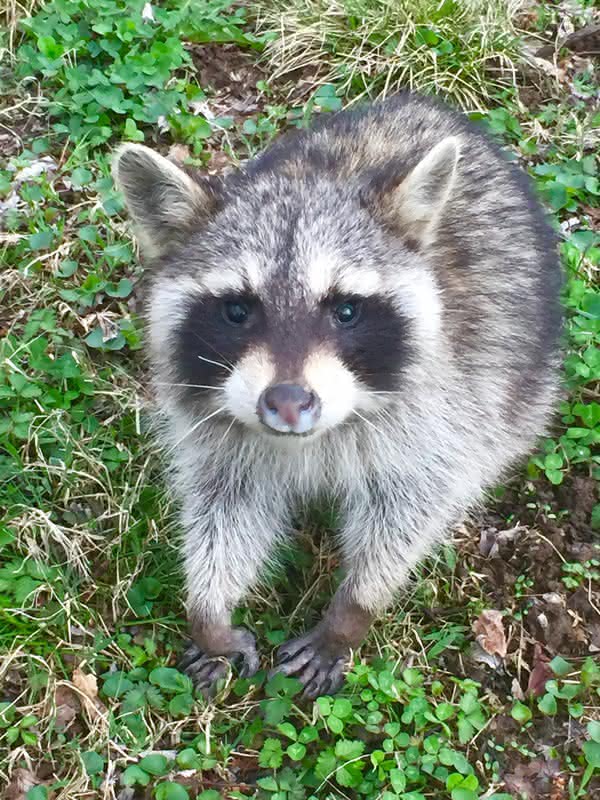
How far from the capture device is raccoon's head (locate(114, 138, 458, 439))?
2.62 metres

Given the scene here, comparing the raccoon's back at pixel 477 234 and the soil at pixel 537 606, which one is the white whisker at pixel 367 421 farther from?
the soil at pixel 537 606

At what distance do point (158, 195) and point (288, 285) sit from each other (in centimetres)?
57

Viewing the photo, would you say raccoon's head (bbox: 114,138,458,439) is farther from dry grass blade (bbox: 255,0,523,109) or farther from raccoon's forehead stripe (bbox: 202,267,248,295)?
dry grass blade (bbox: 255,0,523,109)

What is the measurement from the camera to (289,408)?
2.49m

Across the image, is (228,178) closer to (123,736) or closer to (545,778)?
(123,736)

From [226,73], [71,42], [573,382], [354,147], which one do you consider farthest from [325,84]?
[573,382]

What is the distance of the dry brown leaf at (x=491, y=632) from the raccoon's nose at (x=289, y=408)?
1290 mm

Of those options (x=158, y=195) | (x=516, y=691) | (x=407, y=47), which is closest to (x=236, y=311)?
(x=158, y=195)

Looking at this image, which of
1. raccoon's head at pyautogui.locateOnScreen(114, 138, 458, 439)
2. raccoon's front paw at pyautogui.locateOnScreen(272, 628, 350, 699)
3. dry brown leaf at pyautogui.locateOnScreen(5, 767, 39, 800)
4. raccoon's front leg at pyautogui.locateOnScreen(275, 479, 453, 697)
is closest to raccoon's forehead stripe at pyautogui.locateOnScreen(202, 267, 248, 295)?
raccoon's head at pyautogui.locateOnScreen(114, 138, 458, 439)

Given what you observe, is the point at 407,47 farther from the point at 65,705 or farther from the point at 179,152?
the point at 65,705

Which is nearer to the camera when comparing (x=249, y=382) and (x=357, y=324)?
(x=249, y=382)

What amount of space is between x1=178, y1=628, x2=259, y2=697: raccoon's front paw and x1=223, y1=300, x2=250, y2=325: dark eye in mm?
1262

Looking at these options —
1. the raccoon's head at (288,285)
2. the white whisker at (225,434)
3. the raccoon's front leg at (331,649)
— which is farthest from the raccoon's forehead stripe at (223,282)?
the raccoon's front leg at (331,649)

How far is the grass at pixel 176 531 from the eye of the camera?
3.13m
